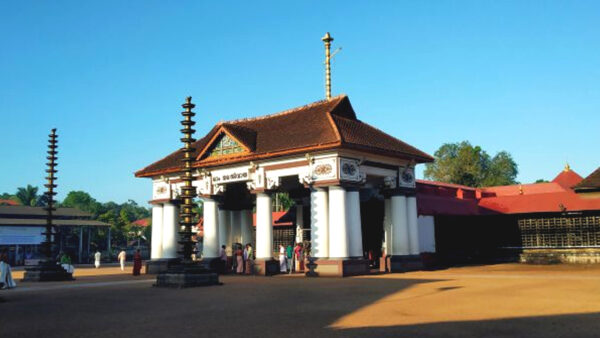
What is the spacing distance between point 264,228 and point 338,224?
14.2 ft

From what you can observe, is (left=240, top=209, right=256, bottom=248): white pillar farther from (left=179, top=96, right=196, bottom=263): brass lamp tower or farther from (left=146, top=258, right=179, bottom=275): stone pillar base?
(left=179, top=96, right=196, bottom=263): brass lamp tower

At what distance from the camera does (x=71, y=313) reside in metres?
12.4

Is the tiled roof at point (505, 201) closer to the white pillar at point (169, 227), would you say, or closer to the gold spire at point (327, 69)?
the gold spire at point (327, 69)

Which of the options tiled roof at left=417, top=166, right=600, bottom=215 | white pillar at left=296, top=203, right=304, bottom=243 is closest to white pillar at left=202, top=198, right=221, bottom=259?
white pillar at left=296, top=203, right=304, bottom=243

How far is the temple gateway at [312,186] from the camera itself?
23750 millimetres

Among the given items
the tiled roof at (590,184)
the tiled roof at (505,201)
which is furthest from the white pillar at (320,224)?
the tiled roof at (590,184)

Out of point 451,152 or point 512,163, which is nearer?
point 451,152

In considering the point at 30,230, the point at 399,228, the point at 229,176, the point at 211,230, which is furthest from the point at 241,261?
the point at 30,230

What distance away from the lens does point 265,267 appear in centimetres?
2553

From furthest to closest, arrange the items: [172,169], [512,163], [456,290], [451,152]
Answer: [512,163], [451,152], [172,169], [456,290]

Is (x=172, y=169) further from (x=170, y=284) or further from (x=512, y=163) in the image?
(x=512, y=163)

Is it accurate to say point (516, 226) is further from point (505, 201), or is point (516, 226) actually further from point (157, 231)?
point (157, 231)

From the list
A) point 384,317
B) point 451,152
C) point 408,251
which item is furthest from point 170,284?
point 451,152

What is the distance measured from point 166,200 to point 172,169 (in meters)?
2.40
